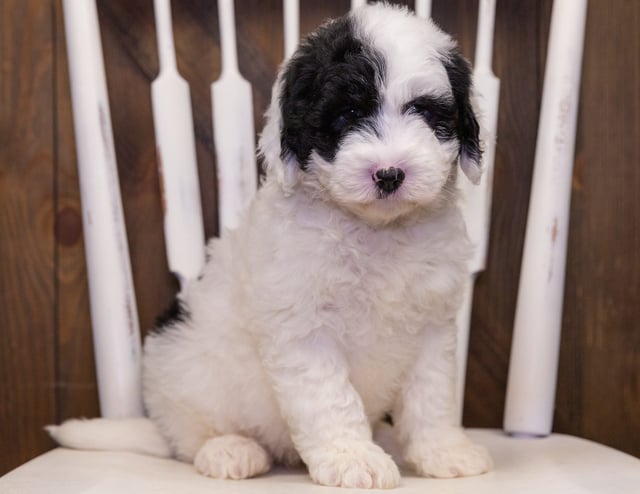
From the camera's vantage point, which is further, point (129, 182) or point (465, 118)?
point (129, 182)

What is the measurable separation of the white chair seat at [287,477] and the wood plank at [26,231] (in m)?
0.45

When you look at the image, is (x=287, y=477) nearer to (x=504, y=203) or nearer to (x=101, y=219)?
(x=101, y=219)

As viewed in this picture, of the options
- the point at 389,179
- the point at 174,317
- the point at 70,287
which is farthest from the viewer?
the point at 70,287

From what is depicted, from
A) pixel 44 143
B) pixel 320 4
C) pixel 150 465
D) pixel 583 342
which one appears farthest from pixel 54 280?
pixel 583 342

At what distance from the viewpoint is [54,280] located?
1.66 meters

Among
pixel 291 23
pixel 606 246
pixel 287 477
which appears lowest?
pixel 287 477

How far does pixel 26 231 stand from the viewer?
164cm

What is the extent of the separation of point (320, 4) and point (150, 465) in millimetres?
914

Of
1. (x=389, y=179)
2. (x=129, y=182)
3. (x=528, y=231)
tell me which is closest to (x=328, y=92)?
(x=389, y=179)

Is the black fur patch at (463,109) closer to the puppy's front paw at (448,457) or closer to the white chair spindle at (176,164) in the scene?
the puppy's front paw at (448,457)

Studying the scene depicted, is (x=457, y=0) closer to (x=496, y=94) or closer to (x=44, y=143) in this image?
(x=496, y=94)

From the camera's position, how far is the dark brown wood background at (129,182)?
1.63 meters

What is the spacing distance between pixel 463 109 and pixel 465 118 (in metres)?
0.01

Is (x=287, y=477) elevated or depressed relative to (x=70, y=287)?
depressed
